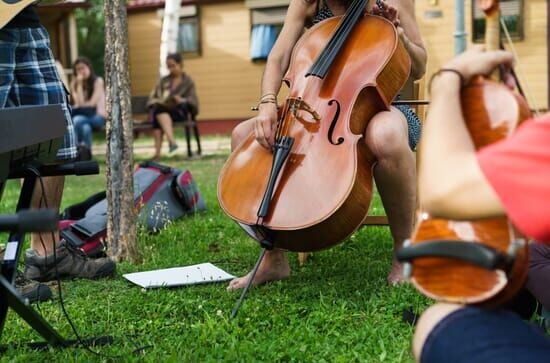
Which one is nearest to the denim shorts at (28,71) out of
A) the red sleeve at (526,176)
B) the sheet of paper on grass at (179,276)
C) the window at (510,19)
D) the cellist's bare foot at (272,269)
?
the sheet of paper on grass at (179,276)

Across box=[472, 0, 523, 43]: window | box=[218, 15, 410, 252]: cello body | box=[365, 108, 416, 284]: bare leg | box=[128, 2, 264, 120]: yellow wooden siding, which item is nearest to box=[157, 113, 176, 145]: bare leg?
box=[128, 2, 264, 120]: yellow wooden siding

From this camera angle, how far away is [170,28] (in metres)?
14.9

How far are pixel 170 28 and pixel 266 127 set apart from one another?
12.6 m

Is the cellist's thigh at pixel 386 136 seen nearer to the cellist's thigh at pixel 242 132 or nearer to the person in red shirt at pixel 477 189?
the cellist's thigh at pixel 242 132

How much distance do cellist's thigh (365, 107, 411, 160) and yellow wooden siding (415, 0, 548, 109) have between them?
10094 millimetres

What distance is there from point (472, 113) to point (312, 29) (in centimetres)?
173

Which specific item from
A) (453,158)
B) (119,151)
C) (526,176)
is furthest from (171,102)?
(526,176)

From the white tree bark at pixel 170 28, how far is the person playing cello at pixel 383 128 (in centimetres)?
1205

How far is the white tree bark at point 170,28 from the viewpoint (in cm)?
1478

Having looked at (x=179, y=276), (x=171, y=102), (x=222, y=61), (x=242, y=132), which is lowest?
(x=222, y=61)

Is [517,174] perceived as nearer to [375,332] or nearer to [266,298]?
[375,332]

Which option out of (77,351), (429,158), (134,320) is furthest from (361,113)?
(429,158)

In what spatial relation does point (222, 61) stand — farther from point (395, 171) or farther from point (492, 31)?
point (492, 31)

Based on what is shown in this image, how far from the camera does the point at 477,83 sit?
1347 millimetres
